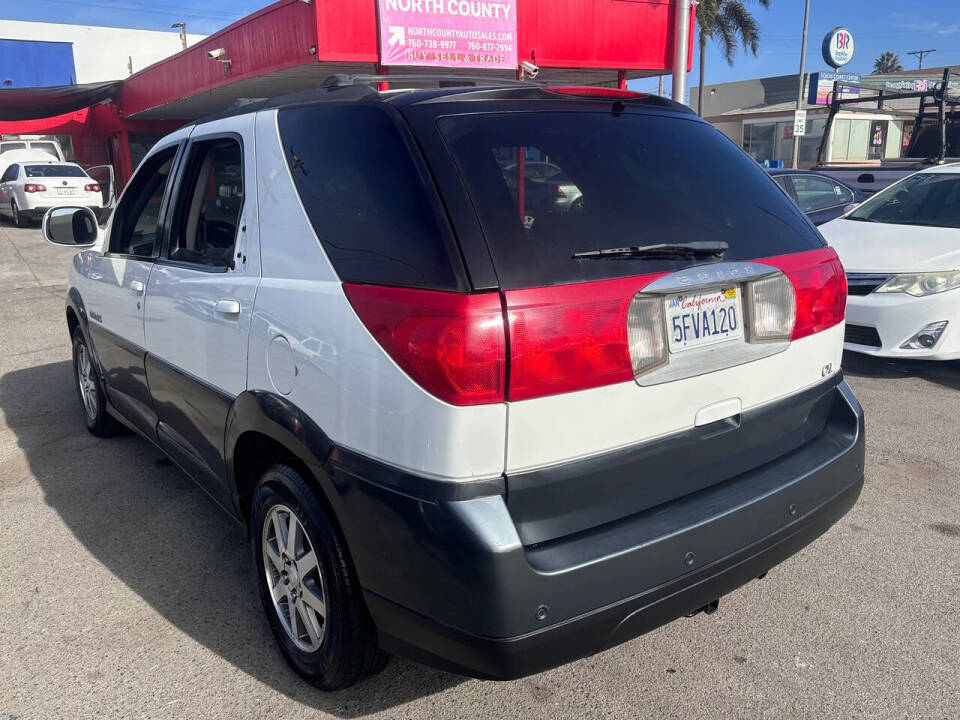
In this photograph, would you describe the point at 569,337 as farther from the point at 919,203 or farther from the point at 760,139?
the point at 760,139

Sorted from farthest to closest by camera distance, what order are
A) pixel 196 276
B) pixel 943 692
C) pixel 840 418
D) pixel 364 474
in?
pixel 196 276 → pixel 840 418 → pixel 943 692 → pixel 364 474

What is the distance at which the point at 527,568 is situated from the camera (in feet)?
6.29

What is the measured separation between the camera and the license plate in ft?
7.07

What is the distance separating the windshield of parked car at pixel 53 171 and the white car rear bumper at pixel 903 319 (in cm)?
1990

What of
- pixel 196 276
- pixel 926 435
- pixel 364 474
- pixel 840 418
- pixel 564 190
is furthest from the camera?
pixel 926 435

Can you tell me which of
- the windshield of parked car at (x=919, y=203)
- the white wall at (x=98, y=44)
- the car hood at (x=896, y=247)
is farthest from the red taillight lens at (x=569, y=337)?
the white wall at (x=98, y=44)

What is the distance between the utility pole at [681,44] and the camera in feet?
37.5

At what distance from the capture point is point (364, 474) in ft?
6.79

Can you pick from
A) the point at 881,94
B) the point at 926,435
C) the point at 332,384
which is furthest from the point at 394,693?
the point at 881,94

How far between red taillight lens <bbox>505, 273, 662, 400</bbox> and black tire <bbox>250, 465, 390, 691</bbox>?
742 mm

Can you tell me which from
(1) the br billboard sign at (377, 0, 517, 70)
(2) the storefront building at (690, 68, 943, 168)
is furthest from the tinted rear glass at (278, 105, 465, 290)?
(2) the storefront building at (690, 68, 943, 168)

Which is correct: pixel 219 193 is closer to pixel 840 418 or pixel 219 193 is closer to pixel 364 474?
pixel 364 474

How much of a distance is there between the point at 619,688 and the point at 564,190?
1.58 m

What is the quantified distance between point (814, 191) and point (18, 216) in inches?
752
